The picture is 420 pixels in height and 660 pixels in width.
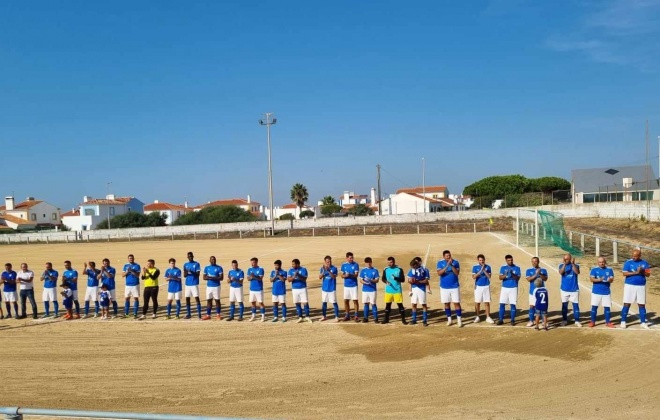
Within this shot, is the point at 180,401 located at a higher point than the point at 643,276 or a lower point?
lower

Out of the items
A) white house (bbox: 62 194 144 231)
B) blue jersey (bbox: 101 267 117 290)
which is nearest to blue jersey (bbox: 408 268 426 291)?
blue jersey (bbox: 101 267 117 290)

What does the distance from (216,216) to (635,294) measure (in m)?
60.9

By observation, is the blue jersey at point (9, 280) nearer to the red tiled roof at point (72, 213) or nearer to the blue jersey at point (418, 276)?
the blue jersey at point (418, 276)

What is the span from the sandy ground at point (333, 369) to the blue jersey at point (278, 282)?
100cm

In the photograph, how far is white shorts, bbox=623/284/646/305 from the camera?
11555 mm

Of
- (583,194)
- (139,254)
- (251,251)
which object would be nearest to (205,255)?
(251,251)

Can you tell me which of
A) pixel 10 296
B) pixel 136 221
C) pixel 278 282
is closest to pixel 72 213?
pixel 136 221

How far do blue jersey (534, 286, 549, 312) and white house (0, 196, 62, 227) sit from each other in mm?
97581

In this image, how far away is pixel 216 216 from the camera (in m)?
68.2

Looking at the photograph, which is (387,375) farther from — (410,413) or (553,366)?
(553,366)

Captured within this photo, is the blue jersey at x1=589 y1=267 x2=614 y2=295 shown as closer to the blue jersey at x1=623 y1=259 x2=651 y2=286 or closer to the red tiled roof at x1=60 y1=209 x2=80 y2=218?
the blue jersey at x1=623 y1=259 x2=651 y2=286

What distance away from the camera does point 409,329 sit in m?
12.3

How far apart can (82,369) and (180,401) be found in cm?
306

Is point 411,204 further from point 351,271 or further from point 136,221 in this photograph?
point 351,271
